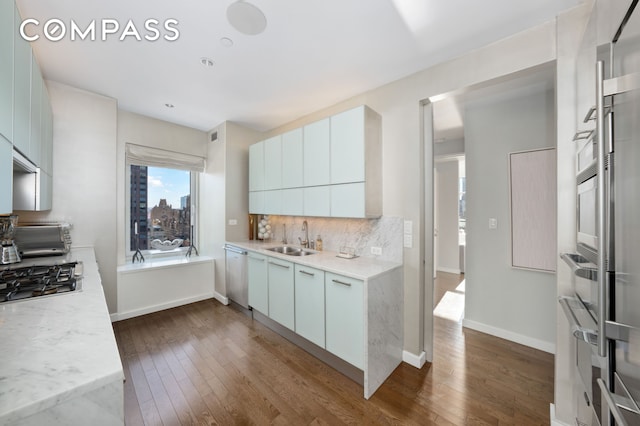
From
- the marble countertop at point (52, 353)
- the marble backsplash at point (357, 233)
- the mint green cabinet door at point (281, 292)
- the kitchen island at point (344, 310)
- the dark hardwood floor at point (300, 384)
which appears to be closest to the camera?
the marble countertop at point (52, 353)

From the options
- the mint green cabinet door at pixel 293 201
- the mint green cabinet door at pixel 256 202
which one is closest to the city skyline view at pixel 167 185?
the mint green cabinet door at pixel 256 202

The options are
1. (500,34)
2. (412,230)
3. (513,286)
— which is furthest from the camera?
(513,286)

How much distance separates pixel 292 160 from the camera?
296cm

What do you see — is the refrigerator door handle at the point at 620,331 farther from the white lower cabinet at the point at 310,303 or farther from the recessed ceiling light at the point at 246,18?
the recessed ceiling light at the point at 246,18

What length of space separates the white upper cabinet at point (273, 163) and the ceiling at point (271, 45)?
0.53 meters

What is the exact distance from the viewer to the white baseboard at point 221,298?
362 cm

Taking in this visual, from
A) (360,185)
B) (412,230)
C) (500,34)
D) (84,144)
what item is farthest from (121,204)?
(500,34)

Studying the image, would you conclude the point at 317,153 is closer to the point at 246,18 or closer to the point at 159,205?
the point at 246,18

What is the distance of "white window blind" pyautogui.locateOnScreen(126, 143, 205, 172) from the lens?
340 centimetres

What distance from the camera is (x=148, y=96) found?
287 cm

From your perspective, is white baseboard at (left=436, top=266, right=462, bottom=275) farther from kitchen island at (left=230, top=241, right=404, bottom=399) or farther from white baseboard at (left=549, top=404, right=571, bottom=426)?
white baseboard at (left=549, top=404, right=571, bottom=426)

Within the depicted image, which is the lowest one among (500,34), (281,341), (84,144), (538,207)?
(281,341)

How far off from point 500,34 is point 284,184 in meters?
2.39

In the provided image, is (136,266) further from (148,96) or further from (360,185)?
(360,185)
